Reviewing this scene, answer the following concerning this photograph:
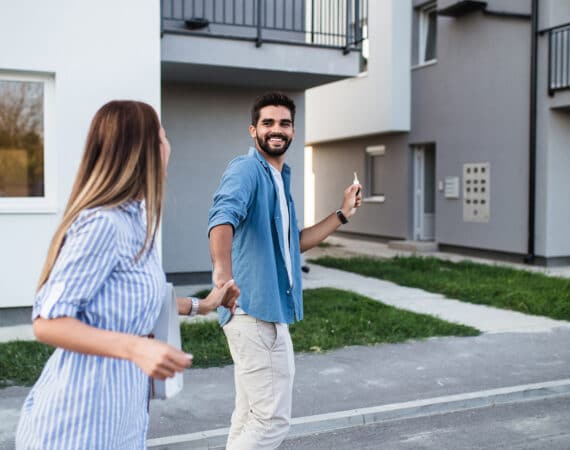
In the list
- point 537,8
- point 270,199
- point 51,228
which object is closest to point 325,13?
point 537,8

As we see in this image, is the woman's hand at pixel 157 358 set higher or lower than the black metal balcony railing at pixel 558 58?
lower

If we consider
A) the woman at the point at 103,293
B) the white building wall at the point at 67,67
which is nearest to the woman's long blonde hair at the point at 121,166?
the woman at the point at 103,293

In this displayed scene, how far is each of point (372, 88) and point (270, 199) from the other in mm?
17085

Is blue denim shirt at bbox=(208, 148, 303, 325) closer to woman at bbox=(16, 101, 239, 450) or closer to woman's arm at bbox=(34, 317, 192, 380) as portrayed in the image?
woman at bbox=(16, 101, 239, 450)

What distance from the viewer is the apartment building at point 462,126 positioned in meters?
14.9

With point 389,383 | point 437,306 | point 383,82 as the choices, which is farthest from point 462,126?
point 389,383

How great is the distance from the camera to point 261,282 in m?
3.36

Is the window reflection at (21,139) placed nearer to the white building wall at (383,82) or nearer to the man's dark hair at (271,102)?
the man's dark hair at (271,102)

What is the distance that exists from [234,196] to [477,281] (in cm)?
942

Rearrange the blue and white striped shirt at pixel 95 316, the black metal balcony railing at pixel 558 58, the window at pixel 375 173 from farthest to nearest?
the window at pixel 375 173 → the black metal balcony railing at pixel 558 58 → the blue and white striped shirt at pixel 95 316

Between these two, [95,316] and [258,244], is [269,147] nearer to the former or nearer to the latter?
[258,244]

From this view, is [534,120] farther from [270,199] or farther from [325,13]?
[270,199]

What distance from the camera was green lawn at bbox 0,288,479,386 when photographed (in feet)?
21.2

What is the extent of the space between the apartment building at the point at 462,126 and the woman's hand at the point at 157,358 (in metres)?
13.9
